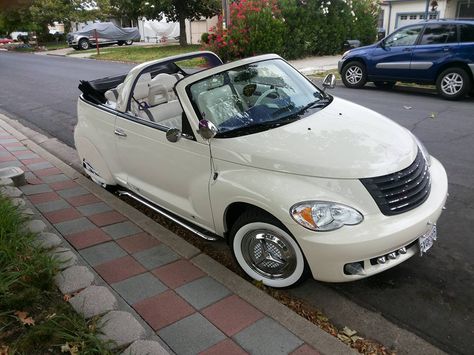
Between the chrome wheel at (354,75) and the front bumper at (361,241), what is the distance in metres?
8.99

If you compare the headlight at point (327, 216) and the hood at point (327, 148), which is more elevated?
the hood at point (327, 148)

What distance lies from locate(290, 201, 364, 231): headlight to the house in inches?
981

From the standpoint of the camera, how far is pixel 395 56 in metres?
10.2

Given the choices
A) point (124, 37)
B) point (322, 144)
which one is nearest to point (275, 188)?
point (322, 144)

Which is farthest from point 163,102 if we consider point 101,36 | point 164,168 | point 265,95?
point 101,36

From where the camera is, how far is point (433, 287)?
3.11m

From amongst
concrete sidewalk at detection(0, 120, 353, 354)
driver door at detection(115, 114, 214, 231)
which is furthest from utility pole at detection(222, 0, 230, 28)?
driver door at detection(115, 114, 214, 231)

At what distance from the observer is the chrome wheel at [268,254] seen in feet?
9.71

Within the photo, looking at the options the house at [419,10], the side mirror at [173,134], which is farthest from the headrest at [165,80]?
the house at [419,10]

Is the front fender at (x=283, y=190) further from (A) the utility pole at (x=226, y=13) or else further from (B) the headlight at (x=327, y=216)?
(A) the utility pole at (x=226, y=13)

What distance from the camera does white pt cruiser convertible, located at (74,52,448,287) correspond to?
272cm

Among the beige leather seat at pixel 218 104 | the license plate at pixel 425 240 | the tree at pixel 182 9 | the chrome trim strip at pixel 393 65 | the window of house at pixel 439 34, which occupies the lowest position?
the license plate at pixel 425 240

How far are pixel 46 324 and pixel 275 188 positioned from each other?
63.6 inches

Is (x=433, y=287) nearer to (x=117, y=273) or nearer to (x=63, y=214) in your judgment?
(x=117, y=273)
